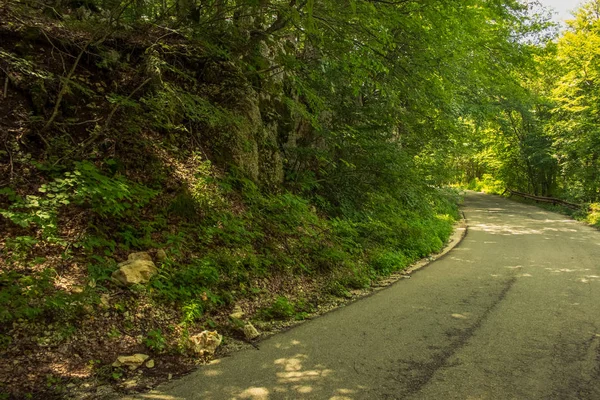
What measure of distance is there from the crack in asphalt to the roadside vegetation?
68.6 inches

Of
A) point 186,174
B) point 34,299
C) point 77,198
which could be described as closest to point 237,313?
point 34,299

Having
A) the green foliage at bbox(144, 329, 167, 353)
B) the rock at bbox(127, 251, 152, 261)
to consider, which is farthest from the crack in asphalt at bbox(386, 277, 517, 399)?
the rock at bbox(127, 251, 152, 261)

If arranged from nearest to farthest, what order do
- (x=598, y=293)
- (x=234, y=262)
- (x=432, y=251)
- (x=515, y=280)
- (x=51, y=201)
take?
(x=51, y=201) < (x=234, y=262) < (x=598, y=293) < (x=515, y=280) < (x=432, y=251)

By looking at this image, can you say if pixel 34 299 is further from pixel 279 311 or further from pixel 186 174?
pixel 186 174

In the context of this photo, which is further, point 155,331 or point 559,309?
point 559,309

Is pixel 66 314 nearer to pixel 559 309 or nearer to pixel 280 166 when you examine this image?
pixel 280 166

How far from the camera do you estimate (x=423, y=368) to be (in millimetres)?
3854

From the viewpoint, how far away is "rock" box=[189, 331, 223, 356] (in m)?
4.01

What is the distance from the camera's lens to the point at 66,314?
3.69m

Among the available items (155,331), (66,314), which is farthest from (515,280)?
(66,314)

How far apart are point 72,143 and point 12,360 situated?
3.12 metres

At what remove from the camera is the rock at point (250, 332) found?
14.7 ft

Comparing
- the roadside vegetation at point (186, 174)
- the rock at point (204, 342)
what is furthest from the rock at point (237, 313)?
the rock at point (204, 342)

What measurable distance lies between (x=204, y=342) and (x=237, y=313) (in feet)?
2.50
